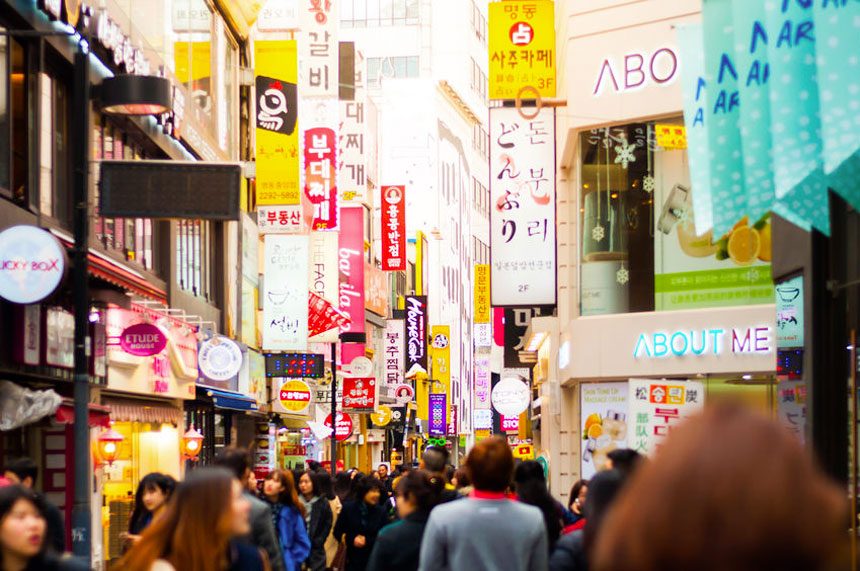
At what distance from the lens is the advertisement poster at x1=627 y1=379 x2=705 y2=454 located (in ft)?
48.0

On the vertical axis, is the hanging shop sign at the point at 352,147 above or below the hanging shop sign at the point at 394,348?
above

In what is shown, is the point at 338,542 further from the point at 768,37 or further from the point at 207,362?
the point at 207,362

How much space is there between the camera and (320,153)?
36.6 metres

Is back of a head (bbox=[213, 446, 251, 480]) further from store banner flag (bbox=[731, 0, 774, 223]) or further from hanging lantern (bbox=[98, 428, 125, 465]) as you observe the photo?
hanging lantern (bbox=[98, 428, 125, 465])

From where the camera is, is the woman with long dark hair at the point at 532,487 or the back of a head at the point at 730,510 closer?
the back of a head at the point at 730,510

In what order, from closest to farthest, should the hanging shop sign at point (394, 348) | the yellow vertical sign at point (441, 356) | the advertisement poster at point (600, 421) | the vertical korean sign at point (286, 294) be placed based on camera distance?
1. the advertisement poster at point (600, 421)
2. the vertical korean sign at point (286, 294)
3. the hanging shop sign at point (394, 348)
4. the yellow vertical sign at point (441, 356)

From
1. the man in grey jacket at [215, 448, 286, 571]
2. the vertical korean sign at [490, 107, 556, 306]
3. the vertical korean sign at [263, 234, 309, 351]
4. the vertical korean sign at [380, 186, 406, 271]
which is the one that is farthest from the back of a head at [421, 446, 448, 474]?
the vertical korean sign at [380, 186, 406, 271]

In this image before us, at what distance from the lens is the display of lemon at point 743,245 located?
17516mm

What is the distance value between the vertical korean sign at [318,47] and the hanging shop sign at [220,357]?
6.03m

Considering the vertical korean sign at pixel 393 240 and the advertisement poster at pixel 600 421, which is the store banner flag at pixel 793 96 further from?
the vertical korean sign at pixel 393 240

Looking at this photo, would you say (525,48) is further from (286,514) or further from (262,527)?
(262,527)

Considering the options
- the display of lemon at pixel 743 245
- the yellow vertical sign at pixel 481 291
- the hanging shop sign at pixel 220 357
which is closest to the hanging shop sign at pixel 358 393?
the hanging shop sign at pixel 220 357

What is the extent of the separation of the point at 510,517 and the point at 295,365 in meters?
30.7

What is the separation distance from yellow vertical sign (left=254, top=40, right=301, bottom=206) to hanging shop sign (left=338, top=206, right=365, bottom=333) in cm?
1211
